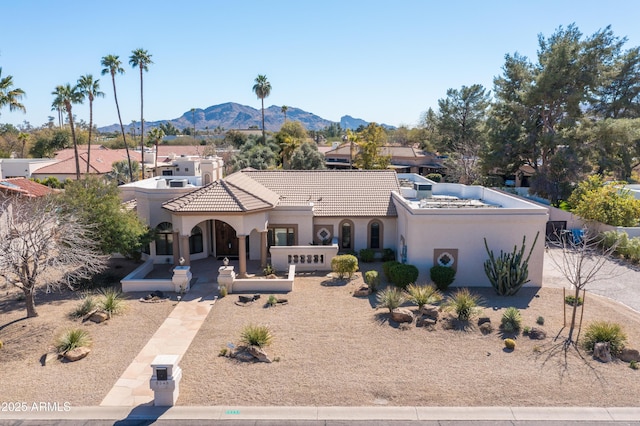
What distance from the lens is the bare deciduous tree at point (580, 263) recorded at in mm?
16844

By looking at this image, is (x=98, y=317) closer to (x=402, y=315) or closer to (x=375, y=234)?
(x=402, y=315)

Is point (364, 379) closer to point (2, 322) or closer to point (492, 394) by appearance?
point (492, 394)

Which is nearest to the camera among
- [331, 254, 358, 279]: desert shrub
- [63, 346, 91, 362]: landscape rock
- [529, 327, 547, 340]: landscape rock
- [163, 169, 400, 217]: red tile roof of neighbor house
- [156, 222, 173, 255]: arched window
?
[63, 346, 91, 362]: landscape rock

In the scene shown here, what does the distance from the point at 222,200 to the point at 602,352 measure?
17.8 meters

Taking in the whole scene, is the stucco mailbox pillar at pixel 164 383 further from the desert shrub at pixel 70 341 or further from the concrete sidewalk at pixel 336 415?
the desert shrub at pixel 70 341

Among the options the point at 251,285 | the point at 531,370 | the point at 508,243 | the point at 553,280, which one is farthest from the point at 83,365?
the point at 553,280

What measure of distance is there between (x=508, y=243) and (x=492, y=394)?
11.5 meters

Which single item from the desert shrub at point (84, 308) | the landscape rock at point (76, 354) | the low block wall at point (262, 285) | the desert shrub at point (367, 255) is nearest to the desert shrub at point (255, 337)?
the landscape rock at point (76, 354)

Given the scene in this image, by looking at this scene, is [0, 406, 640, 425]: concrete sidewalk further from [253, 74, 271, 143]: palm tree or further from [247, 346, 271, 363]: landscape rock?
[253, 74, 271, 143]: palm tree

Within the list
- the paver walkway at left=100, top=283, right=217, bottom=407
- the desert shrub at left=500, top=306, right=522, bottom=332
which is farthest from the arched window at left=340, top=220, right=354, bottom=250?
the desert shrub at left=500, top=306, right=522, bottom=332

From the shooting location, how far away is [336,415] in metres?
11.9

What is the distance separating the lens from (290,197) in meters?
29.5

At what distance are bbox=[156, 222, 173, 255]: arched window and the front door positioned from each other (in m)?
2.74

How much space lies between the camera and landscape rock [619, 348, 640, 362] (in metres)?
14.8
